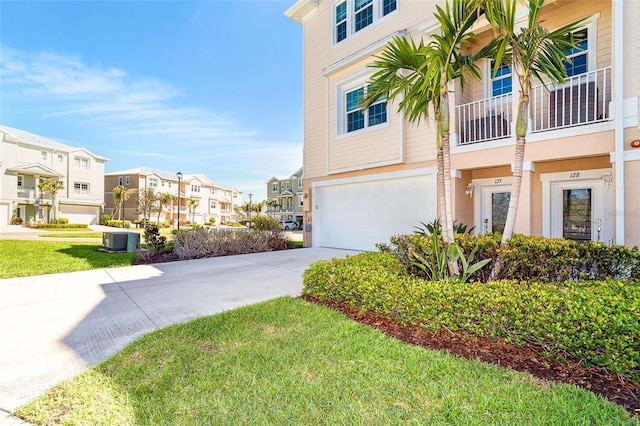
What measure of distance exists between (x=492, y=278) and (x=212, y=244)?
8801 mm

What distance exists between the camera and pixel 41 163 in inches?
1262

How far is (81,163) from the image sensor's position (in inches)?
1400

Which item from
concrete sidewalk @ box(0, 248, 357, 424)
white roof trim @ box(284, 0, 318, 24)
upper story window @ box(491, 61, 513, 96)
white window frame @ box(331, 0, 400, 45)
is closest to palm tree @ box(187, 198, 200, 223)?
white roof trim @ box(284, 0, 318, 24)

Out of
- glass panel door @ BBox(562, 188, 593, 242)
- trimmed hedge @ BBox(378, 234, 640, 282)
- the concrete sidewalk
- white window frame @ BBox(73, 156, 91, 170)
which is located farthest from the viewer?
white window frame @ BBox(73, 156, 91, 170)

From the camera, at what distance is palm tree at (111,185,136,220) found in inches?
1462

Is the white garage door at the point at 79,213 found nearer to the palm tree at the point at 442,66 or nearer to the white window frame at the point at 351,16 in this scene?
the white window frame at the point at 351,16

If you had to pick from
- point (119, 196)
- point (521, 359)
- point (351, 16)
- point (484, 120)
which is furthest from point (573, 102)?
point (119, 196)

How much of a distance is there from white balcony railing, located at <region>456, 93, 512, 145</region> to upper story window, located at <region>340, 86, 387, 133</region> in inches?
101

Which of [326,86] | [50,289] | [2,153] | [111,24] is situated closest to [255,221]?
[326,86]

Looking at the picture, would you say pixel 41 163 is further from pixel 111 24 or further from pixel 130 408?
pixel 130 408

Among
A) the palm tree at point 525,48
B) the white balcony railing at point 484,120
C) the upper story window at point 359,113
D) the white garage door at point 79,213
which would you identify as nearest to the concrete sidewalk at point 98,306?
the palm tree at point 525,48

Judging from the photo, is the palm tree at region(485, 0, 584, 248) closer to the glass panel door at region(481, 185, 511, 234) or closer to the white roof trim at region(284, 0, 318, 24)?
the glass panel door at region(481, 185, 511, 234)

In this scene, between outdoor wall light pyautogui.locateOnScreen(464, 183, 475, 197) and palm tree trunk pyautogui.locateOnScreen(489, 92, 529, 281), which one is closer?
palm tree trunk pyautogui.locateOnScreen(489, 92, 529, 281)

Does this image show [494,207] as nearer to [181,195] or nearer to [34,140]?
[34,140]
